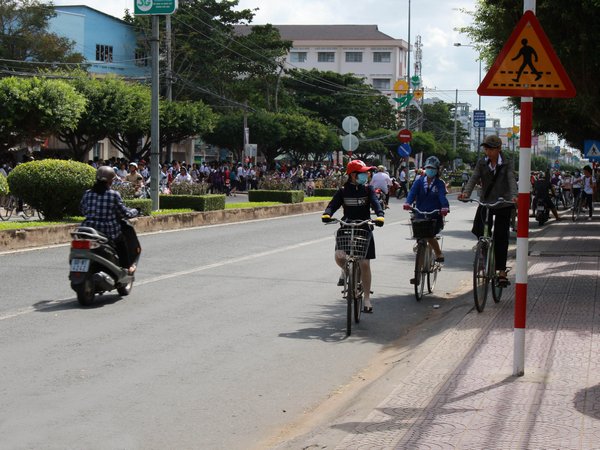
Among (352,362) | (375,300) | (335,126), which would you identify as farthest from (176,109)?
(352,362)

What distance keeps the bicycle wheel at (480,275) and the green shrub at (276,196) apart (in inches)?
960

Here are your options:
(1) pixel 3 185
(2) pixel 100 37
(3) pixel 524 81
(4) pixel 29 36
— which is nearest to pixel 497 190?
(3) pixel 524 81

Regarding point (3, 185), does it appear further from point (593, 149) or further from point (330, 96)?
point (330, 96)

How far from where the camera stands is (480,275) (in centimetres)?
1075

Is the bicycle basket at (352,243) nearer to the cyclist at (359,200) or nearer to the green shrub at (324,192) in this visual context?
the cyclist at (359,200)

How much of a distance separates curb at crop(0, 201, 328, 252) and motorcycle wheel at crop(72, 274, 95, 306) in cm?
652

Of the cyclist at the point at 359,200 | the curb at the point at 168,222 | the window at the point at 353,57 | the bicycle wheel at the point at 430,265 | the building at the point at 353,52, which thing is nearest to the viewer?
the cyclist at the point at 359,200

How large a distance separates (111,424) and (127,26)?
67963mm

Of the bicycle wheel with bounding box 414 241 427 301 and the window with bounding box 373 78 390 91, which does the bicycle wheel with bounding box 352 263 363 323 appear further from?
the window with bounding box 373 78 390 91

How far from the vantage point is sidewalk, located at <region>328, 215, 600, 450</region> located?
211 inches

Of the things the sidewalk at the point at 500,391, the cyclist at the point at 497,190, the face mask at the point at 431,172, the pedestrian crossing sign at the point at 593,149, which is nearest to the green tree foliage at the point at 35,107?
the pedestrian crossing sign at the point at 593,149

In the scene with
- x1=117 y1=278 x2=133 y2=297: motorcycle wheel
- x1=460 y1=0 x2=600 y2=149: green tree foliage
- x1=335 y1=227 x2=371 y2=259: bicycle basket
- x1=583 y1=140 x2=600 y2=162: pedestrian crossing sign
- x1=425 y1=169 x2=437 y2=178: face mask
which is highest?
x1=460 y1=0 x2=600 y2=149: green tree foliage

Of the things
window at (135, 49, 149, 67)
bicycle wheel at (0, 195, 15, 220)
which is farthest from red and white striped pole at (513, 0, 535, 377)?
window at (135, 49, 149, 67)

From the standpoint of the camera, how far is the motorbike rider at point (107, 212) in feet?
38.3
